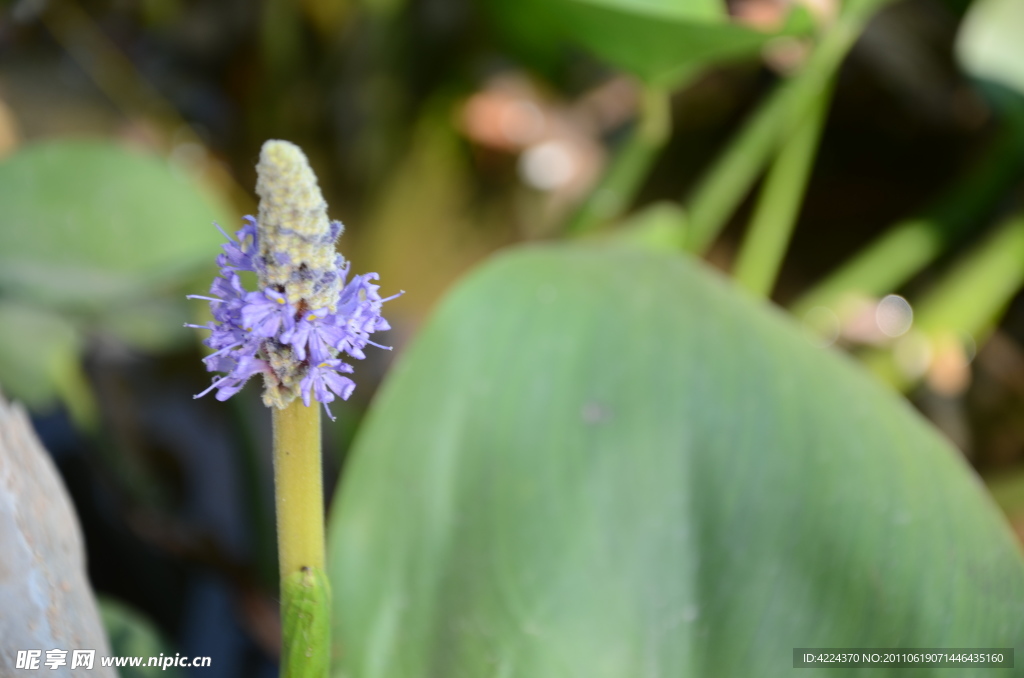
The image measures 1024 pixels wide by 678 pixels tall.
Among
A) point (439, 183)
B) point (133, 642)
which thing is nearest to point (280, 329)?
point (133, 642)

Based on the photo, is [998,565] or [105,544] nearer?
[998,565]

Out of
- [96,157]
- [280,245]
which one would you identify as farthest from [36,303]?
[280,245]

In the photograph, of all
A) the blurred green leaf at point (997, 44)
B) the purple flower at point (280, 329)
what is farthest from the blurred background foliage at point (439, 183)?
the purple flower at point (280, 329)

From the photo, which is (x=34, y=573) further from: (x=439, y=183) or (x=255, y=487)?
(x=439, y=183)

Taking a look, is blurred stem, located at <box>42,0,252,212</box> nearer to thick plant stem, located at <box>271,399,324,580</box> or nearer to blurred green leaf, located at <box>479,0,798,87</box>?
blurred green leaf, located at <box>479,0,798,87</box>

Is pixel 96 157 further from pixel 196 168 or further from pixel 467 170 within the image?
pixel 467 170

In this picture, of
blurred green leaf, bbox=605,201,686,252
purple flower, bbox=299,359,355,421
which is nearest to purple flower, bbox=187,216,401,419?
purple flower, bbox=299,359,355,421
